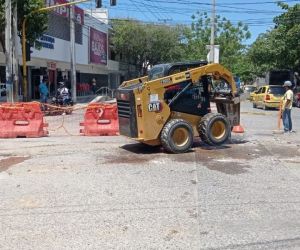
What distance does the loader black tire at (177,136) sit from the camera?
40.0ft

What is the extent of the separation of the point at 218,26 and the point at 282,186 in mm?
66221

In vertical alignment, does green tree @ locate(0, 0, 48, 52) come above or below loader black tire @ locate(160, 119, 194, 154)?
above

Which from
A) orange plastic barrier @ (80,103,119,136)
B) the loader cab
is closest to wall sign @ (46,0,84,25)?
orange plastic barrier @ (80,103,119,136)

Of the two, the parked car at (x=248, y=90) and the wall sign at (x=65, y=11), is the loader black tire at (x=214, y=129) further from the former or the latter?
the parked car at (x=248, y=90)

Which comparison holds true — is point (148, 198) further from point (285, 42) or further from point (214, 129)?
point (285, 42)

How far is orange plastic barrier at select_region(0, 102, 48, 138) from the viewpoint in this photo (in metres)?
15.9

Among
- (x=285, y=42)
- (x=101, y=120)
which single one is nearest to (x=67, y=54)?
(x=285, y=42)

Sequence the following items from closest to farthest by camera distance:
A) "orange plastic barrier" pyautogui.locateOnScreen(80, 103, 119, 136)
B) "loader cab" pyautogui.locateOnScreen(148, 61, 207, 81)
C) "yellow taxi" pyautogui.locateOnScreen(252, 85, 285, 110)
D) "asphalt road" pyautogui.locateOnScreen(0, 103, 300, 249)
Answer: "asphalt road" pyautogui.locateOnScreen(0, 103, 300, 249) → "loader cab" pyautogui.locateOnScreen(148, 61, 207, 81) → "orange plastic barrier" pyautogui.locateOnScreen(80, 103, 119, 136) → "yellow taxi" pyautogui.locateOnScreen(252, 85, 285, 110)

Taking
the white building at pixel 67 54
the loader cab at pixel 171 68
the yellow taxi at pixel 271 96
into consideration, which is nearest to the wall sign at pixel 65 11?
the white building at pixel 67 54

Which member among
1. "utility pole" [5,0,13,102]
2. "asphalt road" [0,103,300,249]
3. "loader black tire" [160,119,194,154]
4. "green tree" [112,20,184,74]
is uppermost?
"green tree" [112,20,184,74]

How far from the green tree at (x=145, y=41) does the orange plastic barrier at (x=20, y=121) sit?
139 ft

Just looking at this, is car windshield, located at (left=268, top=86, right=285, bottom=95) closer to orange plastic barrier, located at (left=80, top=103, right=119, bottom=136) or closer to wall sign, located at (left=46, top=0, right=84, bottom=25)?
wall sign, located at (left=46, top=0, right=84, bottom=25)

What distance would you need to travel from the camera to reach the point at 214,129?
1338 cm

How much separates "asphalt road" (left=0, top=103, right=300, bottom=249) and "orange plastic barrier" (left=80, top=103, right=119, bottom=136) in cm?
303
